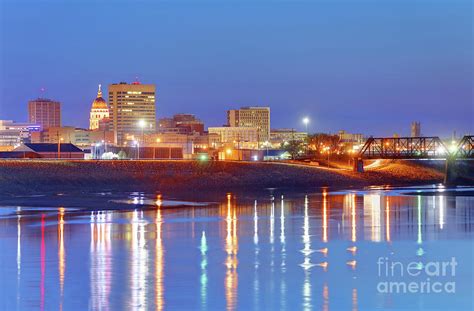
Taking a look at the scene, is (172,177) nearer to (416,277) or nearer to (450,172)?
(450,172)

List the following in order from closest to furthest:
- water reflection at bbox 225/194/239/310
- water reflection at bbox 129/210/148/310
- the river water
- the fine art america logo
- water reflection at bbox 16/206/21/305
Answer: water reflection at bbox 129/210/148/310 < the river water < water reflection at bbox 225/194/239/310 < water reflection at bbox 16/206/21/305 < the fine art america logo

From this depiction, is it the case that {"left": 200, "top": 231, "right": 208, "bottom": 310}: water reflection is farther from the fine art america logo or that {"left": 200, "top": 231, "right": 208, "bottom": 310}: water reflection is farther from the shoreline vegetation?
the shoreline vegetation

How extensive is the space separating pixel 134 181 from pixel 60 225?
45.5 metres

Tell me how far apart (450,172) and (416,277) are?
82289 mm

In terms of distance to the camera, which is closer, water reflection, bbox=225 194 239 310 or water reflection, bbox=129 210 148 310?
water reflection, bbox=129 210 148 310

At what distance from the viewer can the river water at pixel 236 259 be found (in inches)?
1012

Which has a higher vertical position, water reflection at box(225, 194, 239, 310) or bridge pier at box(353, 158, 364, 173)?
bridge pier at box(353, 158, 364, 173)

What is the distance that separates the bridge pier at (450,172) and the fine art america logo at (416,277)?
7133cm

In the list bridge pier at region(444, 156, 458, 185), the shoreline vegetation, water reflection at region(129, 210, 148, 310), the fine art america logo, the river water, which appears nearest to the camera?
water reflection at region(129, 210, 148, 310)

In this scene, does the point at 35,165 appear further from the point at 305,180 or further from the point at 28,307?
the point at 28,307

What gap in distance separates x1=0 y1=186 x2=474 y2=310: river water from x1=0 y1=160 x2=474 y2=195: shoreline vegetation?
2880 centimetres

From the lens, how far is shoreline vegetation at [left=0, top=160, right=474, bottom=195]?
84125mm

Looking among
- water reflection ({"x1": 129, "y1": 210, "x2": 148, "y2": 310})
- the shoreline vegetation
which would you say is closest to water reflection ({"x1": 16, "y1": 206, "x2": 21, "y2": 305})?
water reflection ({"x1": 129, "y1": 210, "x2": 148, "y2": 310})

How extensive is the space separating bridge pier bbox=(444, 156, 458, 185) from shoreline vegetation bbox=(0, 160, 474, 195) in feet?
4.96
